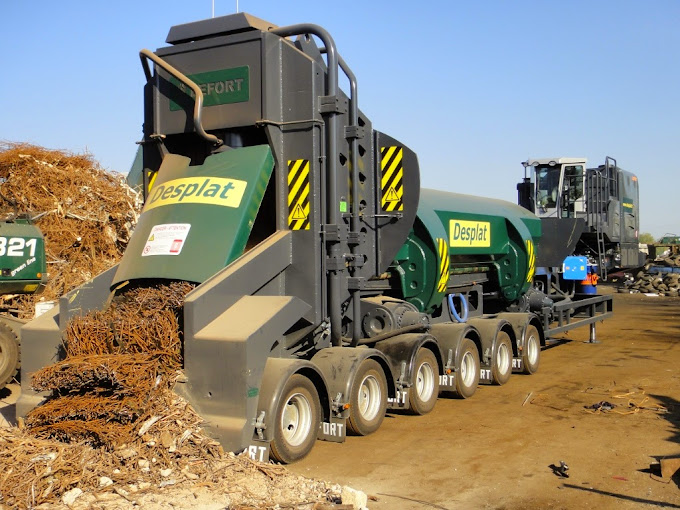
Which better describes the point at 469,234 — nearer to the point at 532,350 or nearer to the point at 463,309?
the point at 463,309

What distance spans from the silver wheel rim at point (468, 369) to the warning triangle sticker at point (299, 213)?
3.52 meters

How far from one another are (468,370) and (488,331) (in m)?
0.82

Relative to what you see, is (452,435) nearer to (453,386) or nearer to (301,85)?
(453,386)

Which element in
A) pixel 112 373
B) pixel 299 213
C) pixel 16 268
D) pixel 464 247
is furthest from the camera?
pixel 464 247

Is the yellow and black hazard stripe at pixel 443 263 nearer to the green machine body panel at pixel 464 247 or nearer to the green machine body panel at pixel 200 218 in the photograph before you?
the green machine body panel at pixel 464 247

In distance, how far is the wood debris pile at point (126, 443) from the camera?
489cm

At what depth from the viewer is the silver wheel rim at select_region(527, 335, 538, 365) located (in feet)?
37.2

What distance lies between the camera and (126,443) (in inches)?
204

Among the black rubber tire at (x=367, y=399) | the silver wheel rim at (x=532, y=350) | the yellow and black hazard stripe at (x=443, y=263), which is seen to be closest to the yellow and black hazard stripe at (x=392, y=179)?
the yellow and black hazard stripe at (x=443, y=263)

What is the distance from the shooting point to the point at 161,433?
525cm

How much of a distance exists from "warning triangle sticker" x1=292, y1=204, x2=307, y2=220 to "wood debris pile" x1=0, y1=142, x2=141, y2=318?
23.1 feet

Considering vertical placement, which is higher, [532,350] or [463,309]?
[463,309]

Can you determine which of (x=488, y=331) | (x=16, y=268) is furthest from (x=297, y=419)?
(x=16, y=268)

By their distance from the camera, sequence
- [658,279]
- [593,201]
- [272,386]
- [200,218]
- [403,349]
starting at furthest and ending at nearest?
[658,279] < [593,201] < [403,349] < [200,218] < [272,386]
